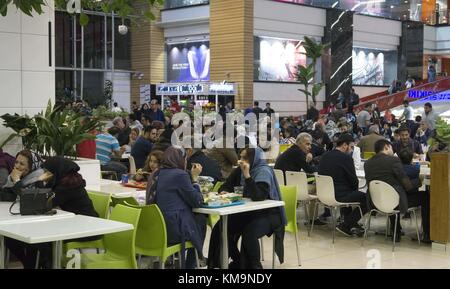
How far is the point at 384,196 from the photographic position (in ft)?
23.4

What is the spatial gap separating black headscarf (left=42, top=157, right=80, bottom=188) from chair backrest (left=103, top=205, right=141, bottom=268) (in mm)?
545

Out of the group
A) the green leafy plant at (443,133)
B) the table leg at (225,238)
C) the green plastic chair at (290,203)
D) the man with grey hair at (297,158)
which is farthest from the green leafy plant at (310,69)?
the table leg at (225,238)

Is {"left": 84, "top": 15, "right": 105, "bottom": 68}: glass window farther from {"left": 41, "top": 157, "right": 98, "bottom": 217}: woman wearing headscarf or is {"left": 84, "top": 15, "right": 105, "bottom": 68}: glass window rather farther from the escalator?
{"left": 41, "top": 157, "right": 98, "bottom": 217}: woman wearing headscarf

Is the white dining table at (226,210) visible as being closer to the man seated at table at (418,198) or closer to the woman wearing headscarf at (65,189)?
the woman wearing headscarf at (65,189)

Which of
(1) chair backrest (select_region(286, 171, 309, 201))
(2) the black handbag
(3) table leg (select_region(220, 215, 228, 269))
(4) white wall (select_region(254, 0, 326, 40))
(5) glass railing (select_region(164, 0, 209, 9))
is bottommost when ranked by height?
(3) table leg (select_region(220, 215, 228, 269))

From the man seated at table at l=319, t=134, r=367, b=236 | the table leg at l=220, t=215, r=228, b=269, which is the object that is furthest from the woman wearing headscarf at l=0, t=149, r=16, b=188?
the man seated at table at l=319, t=134, r=367, b=236

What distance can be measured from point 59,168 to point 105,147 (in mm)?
4533

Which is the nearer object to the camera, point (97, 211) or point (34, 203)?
point (34, 203)

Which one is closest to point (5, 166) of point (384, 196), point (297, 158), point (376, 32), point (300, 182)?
point (300, 182)

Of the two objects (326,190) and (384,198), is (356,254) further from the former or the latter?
(326,190)

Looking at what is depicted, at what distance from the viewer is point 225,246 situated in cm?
534

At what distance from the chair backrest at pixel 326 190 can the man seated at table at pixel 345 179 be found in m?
0.09

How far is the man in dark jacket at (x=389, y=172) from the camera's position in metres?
7.15

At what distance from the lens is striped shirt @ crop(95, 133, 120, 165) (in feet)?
30.9
